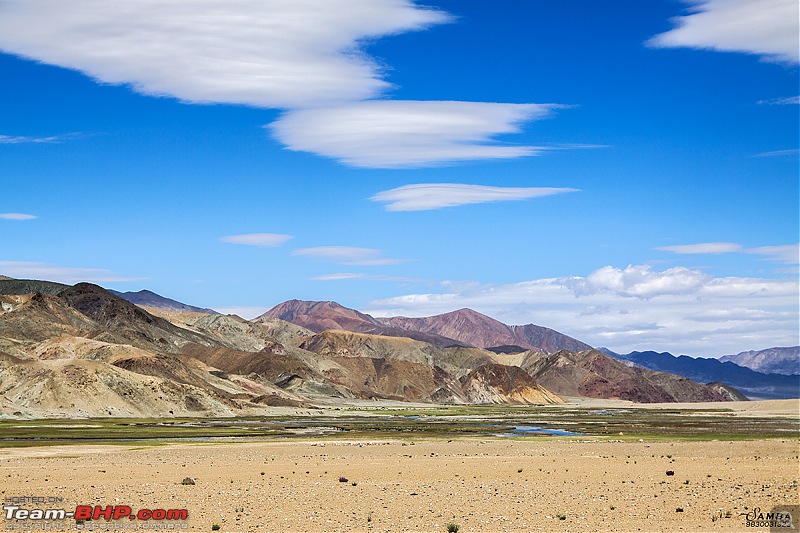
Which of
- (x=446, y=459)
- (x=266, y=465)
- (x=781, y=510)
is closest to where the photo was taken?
(x=781, y=510)

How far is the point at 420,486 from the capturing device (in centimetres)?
3941

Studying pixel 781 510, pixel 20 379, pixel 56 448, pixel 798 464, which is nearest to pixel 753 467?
pixel 798 464

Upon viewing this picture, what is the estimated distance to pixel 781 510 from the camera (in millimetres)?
30641

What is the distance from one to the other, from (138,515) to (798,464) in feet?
125

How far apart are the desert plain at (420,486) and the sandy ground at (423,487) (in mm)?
67

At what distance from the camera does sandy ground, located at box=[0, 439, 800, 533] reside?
2966cm

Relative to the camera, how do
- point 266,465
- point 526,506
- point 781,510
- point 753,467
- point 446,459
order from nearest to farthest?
point 781,510, point 526,506, point 753,467, point 266,465, point 446,459

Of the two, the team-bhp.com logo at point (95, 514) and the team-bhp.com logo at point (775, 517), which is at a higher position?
the team-bhp.com logo at point (775, 517)

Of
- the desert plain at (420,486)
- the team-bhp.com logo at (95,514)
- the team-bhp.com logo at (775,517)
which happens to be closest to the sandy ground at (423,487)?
the desert plain at (420,486)

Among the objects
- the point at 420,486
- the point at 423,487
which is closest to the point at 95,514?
the point at 423,487

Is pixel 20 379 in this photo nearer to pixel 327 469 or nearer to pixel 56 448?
pixel 56 448

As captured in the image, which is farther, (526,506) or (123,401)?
(123,401)

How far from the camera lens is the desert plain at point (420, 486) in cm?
2947

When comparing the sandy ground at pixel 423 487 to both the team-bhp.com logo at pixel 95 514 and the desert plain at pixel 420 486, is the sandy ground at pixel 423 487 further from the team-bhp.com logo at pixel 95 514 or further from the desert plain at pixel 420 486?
the team-bhp.com logo at pixel 95 514
